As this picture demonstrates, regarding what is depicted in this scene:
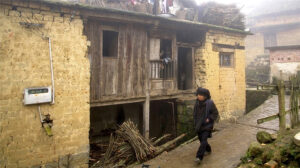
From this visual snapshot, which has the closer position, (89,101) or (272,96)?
(89,101)

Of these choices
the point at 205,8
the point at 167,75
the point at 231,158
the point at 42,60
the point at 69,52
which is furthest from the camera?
the point at 205,8

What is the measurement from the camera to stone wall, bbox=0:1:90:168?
5375mm

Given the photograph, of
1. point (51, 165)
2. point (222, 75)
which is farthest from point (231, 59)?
point (51, 165)

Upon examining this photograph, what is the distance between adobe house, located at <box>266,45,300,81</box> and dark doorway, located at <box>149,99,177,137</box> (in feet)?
27.7

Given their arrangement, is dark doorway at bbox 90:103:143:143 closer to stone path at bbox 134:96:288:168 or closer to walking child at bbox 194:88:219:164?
stone path at bbox 134:96:288:168

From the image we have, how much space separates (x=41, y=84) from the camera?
5770 mm

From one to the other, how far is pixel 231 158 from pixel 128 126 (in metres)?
3.02

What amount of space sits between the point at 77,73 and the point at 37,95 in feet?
4.05

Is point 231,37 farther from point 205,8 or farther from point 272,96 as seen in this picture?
point 272,96

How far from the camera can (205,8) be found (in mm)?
10789

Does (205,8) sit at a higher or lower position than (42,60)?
higher

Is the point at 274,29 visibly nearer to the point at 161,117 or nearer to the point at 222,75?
the point at 222,75

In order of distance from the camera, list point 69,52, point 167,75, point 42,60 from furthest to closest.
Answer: point 167,75, point 69,52, point 42,60

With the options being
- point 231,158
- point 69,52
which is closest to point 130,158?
point 231,158
